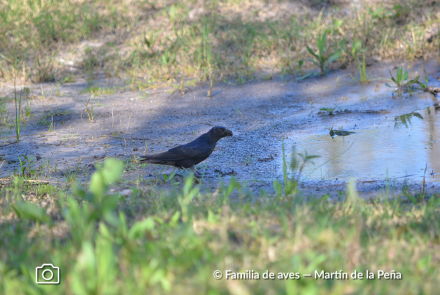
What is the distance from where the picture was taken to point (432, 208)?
281cm

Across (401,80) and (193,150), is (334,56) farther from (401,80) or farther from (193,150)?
(193,150)

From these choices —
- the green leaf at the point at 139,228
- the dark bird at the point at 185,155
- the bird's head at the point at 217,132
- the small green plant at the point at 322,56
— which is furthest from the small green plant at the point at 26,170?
the small green plant at the point at 322,56

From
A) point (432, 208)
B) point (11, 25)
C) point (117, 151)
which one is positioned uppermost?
point (11, 25)

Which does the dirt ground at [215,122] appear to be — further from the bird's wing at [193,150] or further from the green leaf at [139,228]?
the green leaf at [139,228]

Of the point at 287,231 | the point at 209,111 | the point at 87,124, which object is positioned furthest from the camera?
the point at 209,111

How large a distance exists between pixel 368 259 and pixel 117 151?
3.55 m

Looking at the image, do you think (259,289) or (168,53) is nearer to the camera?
(259,289)

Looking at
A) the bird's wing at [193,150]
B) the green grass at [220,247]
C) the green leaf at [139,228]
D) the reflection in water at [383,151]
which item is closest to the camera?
the green grass at [220,247]

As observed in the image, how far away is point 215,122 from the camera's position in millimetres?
6129

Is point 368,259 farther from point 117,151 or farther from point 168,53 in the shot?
point 168,53

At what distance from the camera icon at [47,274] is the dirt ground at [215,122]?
1.79 meters

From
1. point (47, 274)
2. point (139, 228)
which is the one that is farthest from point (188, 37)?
point (47, 274)

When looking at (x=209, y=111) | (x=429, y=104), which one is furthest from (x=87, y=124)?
(x=429, y=104)

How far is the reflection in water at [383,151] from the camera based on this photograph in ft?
13.5
